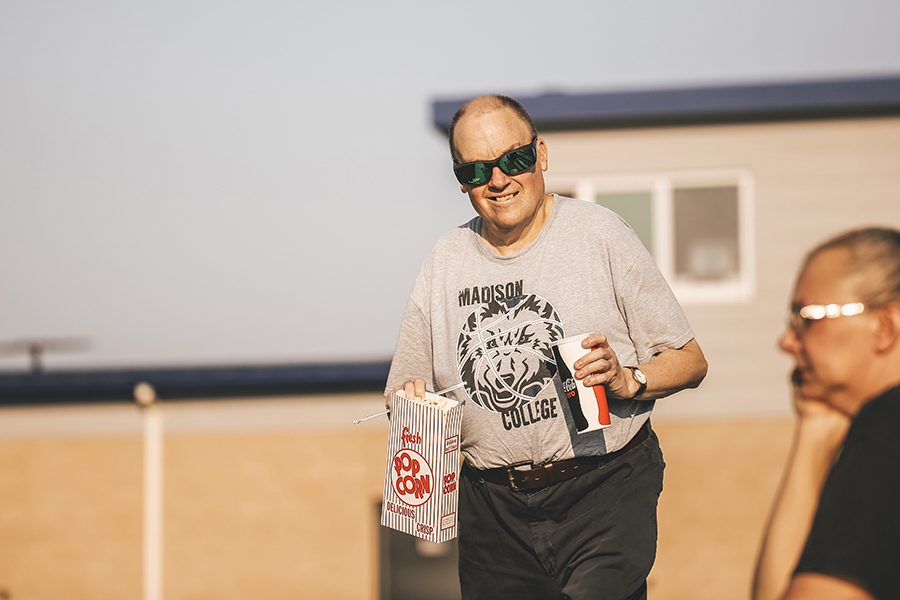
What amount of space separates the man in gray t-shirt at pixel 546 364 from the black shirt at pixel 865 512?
1.81m

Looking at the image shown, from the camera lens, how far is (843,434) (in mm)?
2385

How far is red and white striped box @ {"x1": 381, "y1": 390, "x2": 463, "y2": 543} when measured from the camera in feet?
13.8

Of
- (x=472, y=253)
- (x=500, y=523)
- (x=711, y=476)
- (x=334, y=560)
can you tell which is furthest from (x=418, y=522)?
(x=334, y=560)

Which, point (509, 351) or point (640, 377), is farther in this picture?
point (509, 351)

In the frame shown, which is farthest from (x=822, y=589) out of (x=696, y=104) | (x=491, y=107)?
(x=696, y=104)

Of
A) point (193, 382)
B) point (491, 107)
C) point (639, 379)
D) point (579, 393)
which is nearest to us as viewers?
point (579, 393)

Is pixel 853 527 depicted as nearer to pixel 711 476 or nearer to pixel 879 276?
pixel 879 276

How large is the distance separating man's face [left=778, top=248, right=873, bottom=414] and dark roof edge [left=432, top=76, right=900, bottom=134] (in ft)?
36.2

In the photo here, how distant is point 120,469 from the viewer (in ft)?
51.1

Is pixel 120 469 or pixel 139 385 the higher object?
pixel 139 385

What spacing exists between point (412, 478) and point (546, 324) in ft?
2.36

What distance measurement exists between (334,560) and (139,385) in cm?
326

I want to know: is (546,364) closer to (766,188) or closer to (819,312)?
(819,312)

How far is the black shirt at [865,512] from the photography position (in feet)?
6.93
